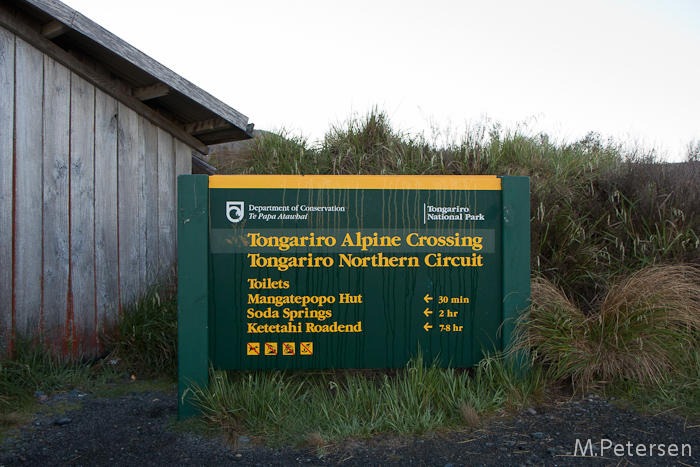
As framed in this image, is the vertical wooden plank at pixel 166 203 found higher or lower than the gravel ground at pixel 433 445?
higher

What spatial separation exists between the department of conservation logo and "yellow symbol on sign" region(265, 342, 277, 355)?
94 cm

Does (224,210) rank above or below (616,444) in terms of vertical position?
above

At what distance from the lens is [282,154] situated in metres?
7.06

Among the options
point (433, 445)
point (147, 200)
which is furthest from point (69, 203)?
point (433, 445)

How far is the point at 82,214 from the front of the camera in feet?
15.0

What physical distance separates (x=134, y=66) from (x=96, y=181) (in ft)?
4.02

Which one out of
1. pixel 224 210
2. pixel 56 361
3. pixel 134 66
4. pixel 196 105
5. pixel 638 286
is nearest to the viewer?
pixel 224 210

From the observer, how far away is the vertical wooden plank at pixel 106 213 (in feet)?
15.4

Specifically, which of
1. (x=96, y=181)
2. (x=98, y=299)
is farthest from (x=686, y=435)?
(x=96, y=181)

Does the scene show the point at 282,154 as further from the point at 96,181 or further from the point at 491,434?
the point at 491,434

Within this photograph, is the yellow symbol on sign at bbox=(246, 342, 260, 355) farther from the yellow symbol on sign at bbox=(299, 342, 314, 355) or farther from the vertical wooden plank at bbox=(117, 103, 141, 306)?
the vertical wooden plank at bbox=(117, 103, 141, 306)

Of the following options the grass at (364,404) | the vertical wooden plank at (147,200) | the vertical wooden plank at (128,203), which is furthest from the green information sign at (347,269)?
the vertical wooden plank at (147,200)

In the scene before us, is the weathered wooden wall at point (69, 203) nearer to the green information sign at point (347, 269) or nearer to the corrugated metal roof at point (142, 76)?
the corrugated metal roof at point (142, 76)

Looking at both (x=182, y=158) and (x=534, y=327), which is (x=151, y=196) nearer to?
(x=182, y=158)
